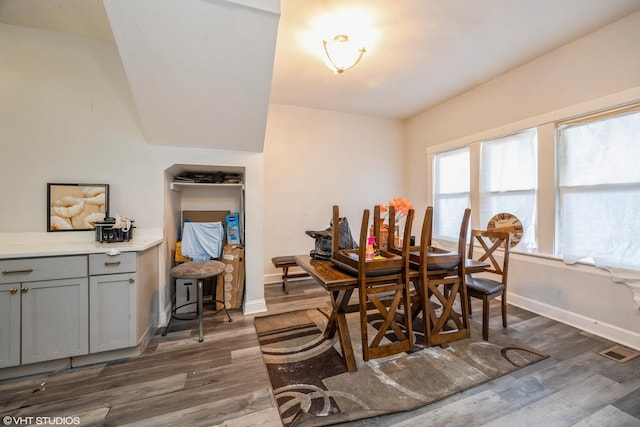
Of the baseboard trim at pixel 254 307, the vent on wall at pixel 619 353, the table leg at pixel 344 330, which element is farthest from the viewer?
the baseboard trim at pixel 254 307

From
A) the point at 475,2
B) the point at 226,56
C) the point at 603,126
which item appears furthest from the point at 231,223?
the point at 603,126

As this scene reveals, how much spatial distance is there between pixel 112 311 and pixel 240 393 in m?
1.28

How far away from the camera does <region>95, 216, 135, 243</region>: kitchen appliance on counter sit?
2.26 m

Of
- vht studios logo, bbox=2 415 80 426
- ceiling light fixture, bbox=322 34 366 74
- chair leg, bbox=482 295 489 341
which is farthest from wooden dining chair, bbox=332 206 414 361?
vht studios logo, bbox=2 415 80 426

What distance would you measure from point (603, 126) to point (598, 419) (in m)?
2.53

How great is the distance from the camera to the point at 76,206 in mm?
2332

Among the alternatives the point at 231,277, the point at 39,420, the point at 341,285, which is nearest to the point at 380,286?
the point at 341,285

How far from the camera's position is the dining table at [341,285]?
5.66 ft

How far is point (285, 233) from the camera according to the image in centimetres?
406

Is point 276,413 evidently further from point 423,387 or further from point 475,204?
point 475,204

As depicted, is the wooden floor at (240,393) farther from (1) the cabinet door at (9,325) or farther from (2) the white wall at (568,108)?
(2) the white wall at (568,108)

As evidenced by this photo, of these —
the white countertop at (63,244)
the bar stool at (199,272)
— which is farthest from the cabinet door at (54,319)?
the bar stool at (199,272)

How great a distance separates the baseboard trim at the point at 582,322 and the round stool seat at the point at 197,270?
3573mm

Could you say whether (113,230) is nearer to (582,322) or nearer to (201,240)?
(201,240)
